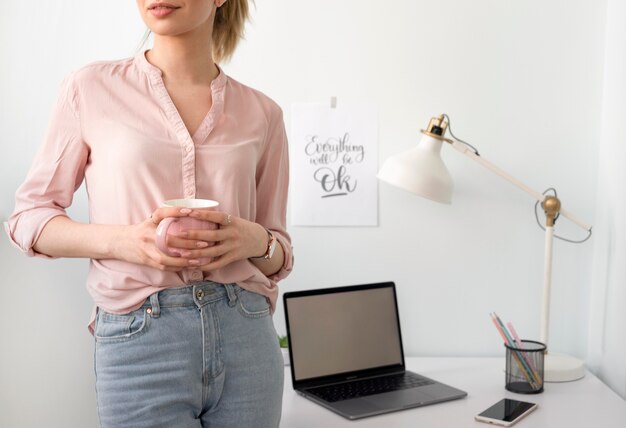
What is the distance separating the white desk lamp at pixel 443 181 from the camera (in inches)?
57.9

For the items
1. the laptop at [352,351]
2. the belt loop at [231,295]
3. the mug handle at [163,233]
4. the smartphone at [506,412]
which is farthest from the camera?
the laptop at [352,351]

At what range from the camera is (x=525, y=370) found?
4.59 feet

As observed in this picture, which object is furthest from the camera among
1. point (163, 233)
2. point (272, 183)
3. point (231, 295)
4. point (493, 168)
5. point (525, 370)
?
point (493, 168)

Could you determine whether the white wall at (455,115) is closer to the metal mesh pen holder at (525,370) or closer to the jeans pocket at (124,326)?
the metal mesh pen holder at (525,370)

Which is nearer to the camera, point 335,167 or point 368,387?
point 368,387

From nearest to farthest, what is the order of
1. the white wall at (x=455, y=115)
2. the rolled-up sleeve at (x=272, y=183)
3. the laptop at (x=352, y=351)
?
the rolled-up sleeve at (x=272, y=183), the laptop at (x=352, y=351), the white wall at (x=455, y=115)

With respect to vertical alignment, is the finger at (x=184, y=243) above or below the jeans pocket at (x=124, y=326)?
above

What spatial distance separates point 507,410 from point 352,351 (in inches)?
13.5

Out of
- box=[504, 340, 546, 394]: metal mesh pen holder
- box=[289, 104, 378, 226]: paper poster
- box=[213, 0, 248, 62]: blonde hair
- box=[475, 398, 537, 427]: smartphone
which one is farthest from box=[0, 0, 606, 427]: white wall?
box=[213, 0, 248, 62]: blonde hair

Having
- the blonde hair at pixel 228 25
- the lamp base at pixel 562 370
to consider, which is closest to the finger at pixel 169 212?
the blonde hair at pixel 228 25

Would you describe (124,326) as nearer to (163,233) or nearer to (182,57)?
(163,233)

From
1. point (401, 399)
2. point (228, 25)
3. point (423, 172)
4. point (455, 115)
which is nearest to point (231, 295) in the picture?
point (228, 25)

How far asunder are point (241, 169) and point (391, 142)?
0.76 metres

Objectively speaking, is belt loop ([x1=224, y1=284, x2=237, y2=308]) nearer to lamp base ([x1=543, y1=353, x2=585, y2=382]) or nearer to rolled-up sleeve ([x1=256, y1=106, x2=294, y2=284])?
rolled-up sleeve ([x1=256, y1=106, x2=294, y2=284])
